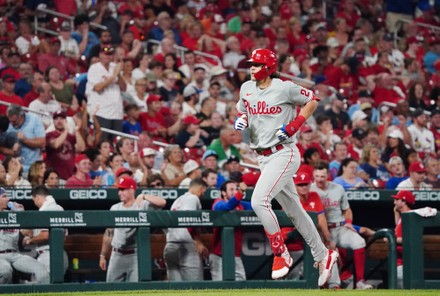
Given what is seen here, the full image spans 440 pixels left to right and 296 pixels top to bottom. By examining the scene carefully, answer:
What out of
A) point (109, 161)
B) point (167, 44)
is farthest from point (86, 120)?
point (167, 44)

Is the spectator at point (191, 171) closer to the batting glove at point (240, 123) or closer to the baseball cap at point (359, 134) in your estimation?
the batting glove at point (240, 123)

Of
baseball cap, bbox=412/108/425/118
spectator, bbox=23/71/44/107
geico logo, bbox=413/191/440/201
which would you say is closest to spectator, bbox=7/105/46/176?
spectator, bbox=23/71/44/107

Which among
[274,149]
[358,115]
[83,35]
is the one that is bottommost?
[274,149]

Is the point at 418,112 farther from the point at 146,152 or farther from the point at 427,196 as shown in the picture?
the point at 146,152

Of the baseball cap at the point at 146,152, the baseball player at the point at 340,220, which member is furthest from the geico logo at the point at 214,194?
the baseball cap at the point at 146,152

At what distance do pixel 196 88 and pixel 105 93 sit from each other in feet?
6.27

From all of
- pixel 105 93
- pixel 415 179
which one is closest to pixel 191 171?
pixel 105 93

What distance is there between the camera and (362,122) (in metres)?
16.5

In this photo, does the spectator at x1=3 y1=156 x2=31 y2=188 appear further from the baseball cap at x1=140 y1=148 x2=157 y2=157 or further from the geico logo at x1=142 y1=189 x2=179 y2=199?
the baseball cap at x1=140 y1=148 x2=157 y2=157

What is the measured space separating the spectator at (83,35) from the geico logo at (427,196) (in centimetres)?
574

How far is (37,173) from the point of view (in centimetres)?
1231

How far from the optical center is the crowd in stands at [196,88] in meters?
13.4

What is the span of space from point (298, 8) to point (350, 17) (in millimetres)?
1174

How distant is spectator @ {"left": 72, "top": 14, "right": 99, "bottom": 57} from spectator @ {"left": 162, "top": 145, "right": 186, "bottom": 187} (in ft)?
11.5
